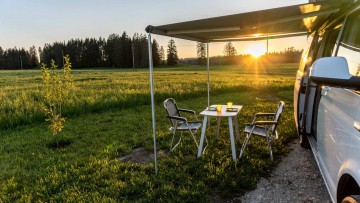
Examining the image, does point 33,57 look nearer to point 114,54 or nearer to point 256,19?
point 114,54

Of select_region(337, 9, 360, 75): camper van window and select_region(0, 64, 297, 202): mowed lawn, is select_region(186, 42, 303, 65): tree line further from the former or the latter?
select_region(337, 9, 360, 75): camper van window

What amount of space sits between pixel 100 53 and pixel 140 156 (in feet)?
258

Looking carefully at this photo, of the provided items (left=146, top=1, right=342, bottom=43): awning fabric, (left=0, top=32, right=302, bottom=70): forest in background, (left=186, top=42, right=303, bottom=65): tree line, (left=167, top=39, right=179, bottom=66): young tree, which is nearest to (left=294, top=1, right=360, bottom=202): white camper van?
(left=146, top=1, right=342, bottom=43): awning fabric

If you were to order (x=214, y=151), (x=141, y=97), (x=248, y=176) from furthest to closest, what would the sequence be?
(x=141, y=97), (x=214, y=151), (x=248, y=176)

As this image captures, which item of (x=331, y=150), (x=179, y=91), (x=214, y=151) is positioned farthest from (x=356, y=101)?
(x=179, y=91)

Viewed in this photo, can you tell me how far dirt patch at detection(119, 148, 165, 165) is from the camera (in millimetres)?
4848

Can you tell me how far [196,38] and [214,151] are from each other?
243 centimetres

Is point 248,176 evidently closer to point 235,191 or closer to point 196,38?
point 235,191

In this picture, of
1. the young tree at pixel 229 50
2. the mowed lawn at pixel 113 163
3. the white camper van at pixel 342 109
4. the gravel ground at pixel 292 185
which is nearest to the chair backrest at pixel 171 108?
the mowed lawn at pixel 113 163

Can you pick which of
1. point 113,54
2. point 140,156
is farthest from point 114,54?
point 140,156

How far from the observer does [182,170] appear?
4234 millimetres

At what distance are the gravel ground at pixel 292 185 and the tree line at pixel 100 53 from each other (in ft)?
207

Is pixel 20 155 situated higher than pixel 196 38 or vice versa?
pixel 196 38

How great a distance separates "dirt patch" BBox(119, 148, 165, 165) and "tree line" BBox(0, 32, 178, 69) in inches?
2436
